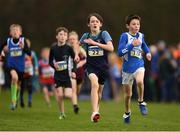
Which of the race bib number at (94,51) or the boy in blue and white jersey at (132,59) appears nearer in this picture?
the boy in blue and white jersey at (132,59)

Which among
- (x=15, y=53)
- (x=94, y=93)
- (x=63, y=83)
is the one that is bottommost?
(x=94, y=93)

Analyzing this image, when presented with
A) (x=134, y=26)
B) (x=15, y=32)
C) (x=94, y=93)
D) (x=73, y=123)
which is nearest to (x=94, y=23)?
(x=134, y=26)

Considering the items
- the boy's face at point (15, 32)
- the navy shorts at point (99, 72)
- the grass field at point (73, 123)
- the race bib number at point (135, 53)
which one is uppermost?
the boy's face at point (15, 32)

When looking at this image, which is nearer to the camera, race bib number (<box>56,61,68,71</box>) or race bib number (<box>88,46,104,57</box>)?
race bib number (<box>88,46,104,57</box>)

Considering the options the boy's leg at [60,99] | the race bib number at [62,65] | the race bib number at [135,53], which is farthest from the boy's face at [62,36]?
the race bib number at [135,53]

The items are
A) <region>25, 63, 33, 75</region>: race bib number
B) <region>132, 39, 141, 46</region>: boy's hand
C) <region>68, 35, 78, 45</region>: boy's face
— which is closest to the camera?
<region>132, 39, 141, 46</region>: boy's hand

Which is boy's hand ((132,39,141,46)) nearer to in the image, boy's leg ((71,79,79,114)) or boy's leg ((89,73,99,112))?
boy's leg ((89,73,99,112))

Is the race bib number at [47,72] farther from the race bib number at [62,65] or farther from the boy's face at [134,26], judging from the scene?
the boy's face at [134,26]

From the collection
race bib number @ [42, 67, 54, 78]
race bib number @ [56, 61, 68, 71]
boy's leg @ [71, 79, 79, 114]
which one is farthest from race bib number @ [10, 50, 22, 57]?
race bib number @ [42, 67, 54, 78]

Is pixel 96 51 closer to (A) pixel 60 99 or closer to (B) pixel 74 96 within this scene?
(A) pixel 60 99

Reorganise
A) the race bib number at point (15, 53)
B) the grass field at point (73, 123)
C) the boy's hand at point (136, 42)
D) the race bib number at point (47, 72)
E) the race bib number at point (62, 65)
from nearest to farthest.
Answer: the grass field at point (73, 123), the boy's hand at point (136, 42), the race bib number at point (62, 65), the race bib number at point (15, 53), the race bib number at point (47, 72)

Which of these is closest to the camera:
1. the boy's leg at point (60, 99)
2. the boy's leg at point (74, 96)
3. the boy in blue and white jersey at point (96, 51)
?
the boy in blue and white jersey at point (96, 51)

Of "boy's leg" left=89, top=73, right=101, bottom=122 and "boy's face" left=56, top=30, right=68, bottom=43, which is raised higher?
"boy's face" left=56, top=30, right=68, bottom=43

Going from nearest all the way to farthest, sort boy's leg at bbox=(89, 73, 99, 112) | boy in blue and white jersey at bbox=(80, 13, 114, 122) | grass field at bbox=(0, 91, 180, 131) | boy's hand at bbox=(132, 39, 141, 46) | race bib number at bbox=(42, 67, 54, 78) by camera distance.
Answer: grass field at bbox=(0, 91, 180, 131)
boy's leg at bbox=(89, 73, 99, 112)
boy's hand at bbox=(132, 39, 141, 46)
boy in blue and white jersey at bbox=(80, 13, 114, 122)
race bib number at bbox=(42, 67, 54, 78)
